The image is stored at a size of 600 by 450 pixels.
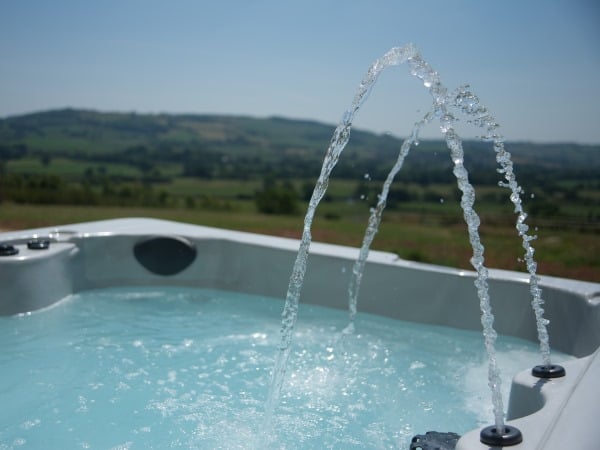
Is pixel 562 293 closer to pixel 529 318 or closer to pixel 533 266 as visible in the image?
pixel 529 318

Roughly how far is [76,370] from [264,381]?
722mm

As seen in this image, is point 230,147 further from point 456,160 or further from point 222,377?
point 456,160

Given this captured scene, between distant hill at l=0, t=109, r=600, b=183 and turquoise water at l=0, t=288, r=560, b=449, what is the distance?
502 cm

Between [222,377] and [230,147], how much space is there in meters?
20.4

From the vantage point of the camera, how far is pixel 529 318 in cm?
293

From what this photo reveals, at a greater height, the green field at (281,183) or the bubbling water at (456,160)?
the bubbling water at (456,160)

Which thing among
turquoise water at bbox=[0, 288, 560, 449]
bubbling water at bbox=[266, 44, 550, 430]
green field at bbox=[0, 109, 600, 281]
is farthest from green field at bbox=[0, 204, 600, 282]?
bubbling water at bbox=[266, 44, 550, 430]

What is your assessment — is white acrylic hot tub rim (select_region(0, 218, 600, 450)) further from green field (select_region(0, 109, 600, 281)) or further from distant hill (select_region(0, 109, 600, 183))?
distant hill (select_region(0, 109, 600, 183))

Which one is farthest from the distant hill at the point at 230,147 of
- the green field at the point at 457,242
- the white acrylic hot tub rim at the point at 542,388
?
the white acrylic hot tub rim at the point at 542,388

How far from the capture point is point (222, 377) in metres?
2.41

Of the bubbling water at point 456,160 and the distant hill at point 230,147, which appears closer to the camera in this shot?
the bubbling water at point 456,160

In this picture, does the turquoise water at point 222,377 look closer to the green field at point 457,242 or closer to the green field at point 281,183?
the green field at point 281,183

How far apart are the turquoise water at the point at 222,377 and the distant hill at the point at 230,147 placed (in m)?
5.02

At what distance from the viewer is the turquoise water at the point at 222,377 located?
1952 mm
